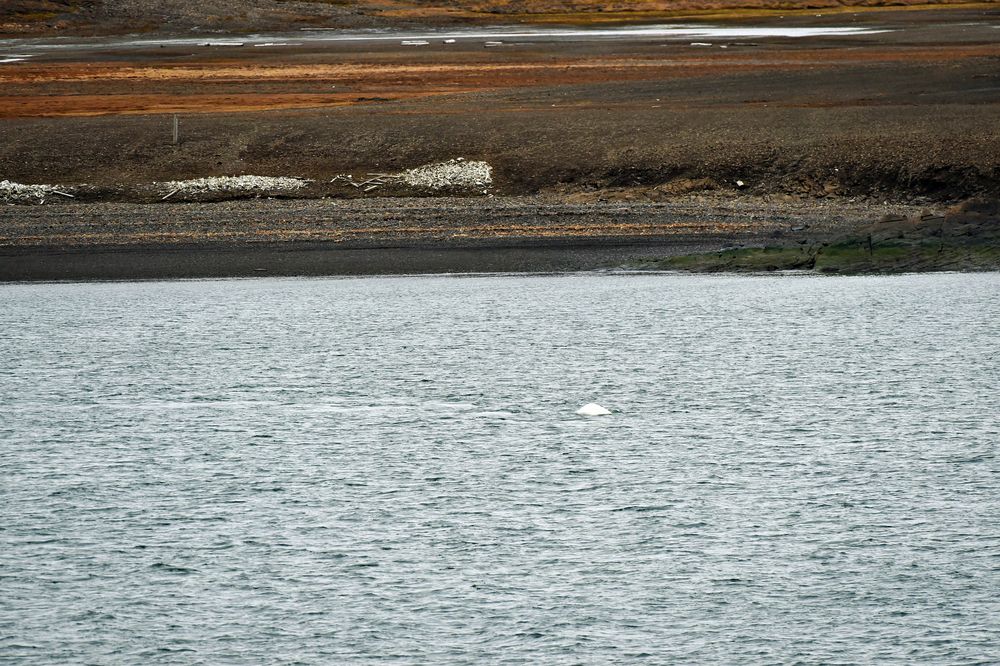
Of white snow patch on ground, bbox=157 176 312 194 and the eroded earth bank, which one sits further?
white snow patch on ground, bbox=157 176 312 194

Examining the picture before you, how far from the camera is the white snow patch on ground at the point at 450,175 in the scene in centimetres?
2664

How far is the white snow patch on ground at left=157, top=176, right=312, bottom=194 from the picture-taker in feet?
87.8

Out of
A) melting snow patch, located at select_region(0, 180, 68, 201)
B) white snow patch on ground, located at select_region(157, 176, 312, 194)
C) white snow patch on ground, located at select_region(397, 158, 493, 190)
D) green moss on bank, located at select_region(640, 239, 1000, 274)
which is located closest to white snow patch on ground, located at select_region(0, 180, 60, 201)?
melting snow patch, located at select_region(0, 180, 68, 201)

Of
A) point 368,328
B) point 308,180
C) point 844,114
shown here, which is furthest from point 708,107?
point 368,328

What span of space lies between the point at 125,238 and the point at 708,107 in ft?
47.5

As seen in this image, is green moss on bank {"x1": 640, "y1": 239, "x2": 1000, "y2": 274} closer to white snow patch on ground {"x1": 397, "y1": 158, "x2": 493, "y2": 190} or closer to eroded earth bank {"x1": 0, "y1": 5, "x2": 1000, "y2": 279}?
eroded earth bank {"x1": 0, "y1": 5, "x2": 1000, "y2": 279}

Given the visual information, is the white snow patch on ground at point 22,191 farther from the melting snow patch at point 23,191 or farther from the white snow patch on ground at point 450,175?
the white snow patch on ground at point 450,175

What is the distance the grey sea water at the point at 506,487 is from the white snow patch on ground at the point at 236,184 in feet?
35.4

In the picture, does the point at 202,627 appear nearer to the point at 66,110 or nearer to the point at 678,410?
the point at 678,410

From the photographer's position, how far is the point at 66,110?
35.9 metres

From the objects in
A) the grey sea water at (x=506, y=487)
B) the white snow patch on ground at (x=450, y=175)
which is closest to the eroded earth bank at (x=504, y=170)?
the white snow patch on ground at (x=450, y=175)

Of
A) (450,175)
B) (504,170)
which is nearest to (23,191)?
(450,175)

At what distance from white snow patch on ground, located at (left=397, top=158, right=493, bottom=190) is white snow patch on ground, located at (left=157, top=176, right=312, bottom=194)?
6.68ft

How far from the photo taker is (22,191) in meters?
27.1
